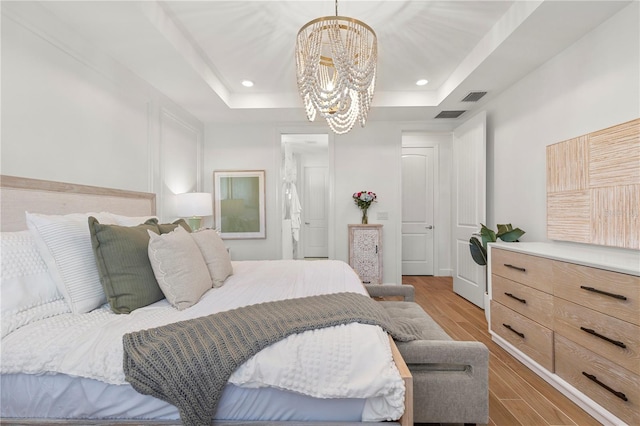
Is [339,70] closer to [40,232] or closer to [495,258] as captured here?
[40,232]

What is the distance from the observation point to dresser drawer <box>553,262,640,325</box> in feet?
4.55

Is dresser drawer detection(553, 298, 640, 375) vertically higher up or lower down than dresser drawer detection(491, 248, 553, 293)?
lower down

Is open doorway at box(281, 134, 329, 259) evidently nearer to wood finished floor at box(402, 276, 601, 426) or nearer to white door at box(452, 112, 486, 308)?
white door at box(452, 112, 486, 308)

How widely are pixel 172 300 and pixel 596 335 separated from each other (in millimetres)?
2277

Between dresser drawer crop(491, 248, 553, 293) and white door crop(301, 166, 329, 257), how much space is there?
15.1 ft

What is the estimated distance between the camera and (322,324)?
1.15 metres

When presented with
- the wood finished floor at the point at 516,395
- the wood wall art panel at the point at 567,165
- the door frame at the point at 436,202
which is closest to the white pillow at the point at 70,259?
the wood finished floor at the point at 516,395

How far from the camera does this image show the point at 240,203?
423 centimetres

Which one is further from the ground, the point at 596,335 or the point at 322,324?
the point at 322,324

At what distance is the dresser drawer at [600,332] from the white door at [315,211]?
5212 millimetres

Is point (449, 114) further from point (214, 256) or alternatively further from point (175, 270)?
point (175, 270)

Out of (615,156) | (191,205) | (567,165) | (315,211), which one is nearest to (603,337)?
(615,156)

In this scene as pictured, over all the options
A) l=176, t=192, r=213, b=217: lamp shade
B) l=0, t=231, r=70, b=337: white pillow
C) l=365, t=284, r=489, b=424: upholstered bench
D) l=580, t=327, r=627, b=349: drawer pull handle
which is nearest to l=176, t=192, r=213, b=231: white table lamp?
l=176, t=192, r=213, b=217: lamp shade

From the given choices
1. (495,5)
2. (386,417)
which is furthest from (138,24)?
(386,417)
